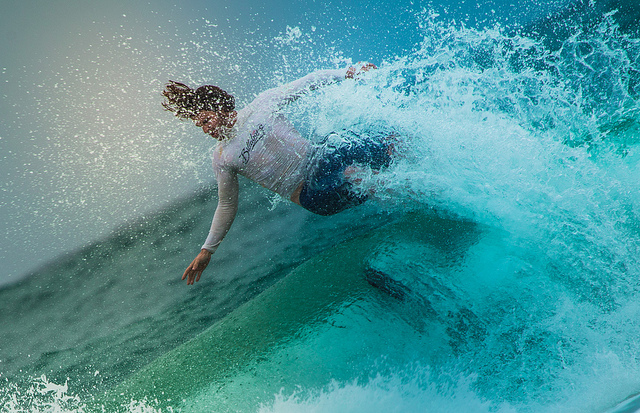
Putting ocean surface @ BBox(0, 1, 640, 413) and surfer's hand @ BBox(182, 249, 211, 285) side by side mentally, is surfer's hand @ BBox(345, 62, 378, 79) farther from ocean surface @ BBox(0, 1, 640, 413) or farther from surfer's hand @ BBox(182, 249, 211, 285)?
surfer's hand @ BBox(182, 249, 211, 285)

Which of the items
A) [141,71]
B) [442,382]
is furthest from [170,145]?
[442,382]

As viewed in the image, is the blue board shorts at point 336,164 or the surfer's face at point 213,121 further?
the blue board shorts at point 336,164

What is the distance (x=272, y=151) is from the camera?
1803 millimetres

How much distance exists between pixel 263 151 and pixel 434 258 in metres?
0.89

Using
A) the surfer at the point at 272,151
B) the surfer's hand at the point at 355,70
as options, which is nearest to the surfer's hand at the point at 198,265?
the surfer at the point at 272,151

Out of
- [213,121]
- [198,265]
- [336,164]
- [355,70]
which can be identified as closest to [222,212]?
[198,265]

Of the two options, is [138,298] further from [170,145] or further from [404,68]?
[404,68]

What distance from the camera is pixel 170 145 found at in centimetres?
256

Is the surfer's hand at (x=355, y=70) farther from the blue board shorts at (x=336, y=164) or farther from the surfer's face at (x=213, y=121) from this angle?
the surfer's face at (x=213, y=121)

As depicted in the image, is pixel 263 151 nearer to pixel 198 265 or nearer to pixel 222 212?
pixel 222 212

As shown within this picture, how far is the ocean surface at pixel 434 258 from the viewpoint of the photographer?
1.79 metres

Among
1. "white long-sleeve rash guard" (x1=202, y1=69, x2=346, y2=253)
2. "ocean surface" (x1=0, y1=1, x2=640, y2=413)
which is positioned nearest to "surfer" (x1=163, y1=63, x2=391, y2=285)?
"white long-sleeve rash guard" (x1=202, y1=69, x2=346, y2=253)

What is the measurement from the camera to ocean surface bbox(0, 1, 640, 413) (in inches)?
70.4

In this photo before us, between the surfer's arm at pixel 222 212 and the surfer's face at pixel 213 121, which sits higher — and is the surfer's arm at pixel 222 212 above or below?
below
